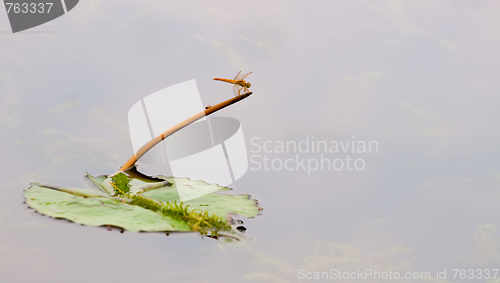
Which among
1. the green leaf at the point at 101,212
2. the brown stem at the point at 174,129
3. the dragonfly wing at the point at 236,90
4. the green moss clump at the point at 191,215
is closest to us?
the green leaf at the point at 101,212

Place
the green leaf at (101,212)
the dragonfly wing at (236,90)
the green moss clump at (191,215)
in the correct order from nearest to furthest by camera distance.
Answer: the green leaf at (101,212), the green moss clump at (191,215), the dragonfly wing at (236,90)

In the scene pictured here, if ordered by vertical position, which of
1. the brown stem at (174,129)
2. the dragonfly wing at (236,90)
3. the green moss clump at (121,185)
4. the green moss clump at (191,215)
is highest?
the dragonfly wing at (236,90)

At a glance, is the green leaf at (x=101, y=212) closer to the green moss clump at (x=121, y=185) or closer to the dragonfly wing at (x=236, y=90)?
the green moss clump at (x=121, y=185)

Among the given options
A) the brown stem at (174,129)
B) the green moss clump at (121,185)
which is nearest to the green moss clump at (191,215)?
the green moss clump at (121,185)

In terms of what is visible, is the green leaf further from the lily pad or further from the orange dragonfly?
the orange dragonfly

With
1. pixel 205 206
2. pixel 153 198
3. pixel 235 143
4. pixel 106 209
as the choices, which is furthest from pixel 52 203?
pixel 235 143

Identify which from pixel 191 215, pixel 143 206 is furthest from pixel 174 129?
pixel 191 215

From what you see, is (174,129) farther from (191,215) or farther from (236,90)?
(191,215)
